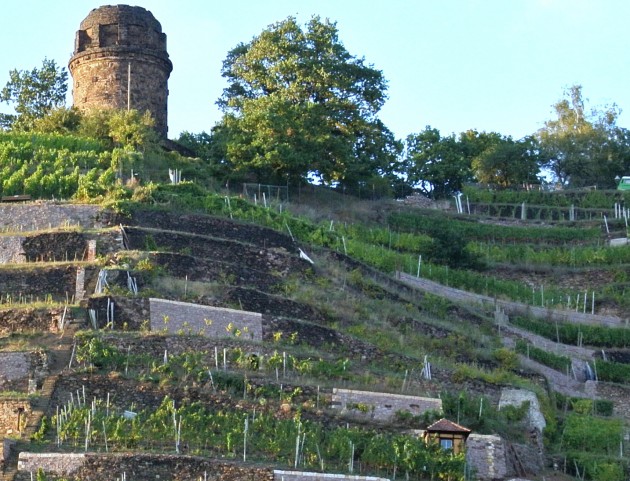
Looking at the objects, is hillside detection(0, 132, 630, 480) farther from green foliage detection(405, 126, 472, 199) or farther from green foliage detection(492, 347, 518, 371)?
green foliage detection(405, 126, 472, 199)

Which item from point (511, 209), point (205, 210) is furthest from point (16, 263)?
point (511, 209)

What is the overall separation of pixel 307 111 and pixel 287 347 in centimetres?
1624

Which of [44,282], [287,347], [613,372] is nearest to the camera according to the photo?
[287,347]

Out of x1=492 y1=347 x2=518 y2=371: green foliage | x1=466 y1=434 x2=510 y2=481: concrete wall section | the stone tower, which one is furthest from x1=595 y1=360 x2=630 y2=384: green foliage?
the stone tower

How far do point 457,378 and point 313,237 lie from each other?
943cm

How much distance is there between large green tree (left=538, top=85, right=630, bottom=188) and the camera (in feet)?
206

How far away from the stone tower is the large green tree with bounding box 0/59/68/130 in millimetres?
2811

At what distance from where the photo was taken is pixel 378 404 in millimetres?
35188

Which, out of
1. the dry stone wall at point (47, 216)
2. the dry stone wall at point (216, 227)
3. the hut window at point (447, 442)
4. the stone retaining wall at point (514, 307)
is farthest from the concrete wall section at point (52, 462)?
the stone retaining wall at point (514, 307)

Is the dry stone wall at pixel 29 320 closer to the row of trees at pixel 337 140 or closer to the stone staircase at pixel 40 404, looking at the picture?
the stone staircase at pixel 40 404

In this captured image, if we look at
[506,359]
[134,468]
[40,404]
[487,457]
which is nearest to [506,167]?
[506,359]

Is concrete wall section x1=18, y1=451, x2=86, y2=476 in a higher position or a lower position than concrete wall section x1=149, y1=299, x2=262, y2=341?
lower

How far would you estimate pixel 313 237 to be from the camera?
153 ft

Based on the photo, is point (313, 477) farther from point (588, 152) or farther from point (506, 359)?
point (588, 152)
